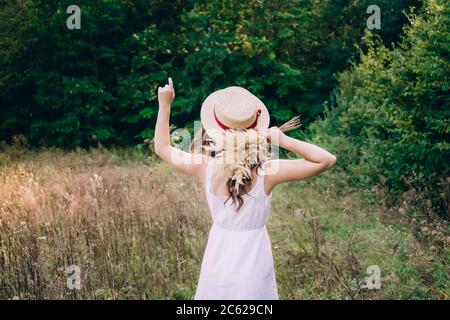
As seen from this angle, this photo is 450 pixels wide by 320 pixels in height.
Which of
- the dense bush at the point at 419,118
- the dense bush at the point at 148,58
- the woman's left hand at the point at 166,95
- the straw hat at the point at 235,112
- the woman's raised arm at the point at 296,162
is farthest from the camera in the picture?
the dense bush at the point at 148,58

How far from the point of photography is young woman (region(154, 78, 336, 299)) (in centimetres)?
265

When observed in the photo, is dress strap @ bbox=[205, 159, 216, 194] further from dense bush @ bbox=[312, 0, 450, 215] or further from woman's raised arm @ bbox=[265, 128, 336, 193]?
dense bush @ bbox=[312, 0, 450, 215]

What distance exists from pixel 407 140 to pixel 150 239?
3.56 meters

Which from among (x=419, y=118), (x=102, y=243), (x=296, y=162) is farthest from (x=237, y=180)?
(x=419, y=118)

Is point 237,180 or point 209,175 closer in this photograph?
point 237,180

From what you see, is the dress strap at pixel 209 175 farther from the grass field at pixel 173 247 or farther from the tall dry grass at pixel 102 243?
the tall dry grass at pixel 102 243

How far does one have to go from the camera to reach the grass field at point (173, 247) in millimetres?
4699

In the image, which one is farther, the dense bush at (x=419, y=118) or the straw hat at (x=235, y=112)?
the dense bush at (x=419, y=118)

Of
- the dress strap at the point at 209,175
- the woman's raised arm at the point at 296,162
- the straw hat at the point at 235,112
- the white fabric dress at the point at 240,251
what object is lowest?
the white fabric dress at the point at 240,251

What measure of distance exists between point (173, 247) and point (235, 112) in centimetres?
319

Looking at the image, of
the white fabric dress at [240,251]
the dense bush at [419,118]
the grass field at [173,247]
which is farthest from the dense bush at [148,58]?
the white fabric dress at [240,251]

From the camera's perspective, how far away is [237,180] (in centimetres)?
265

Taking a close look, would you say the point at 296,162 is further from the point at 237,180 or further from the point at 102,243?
the point at 102,243

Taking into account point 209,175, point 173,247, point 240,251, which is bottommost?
point 173,247
